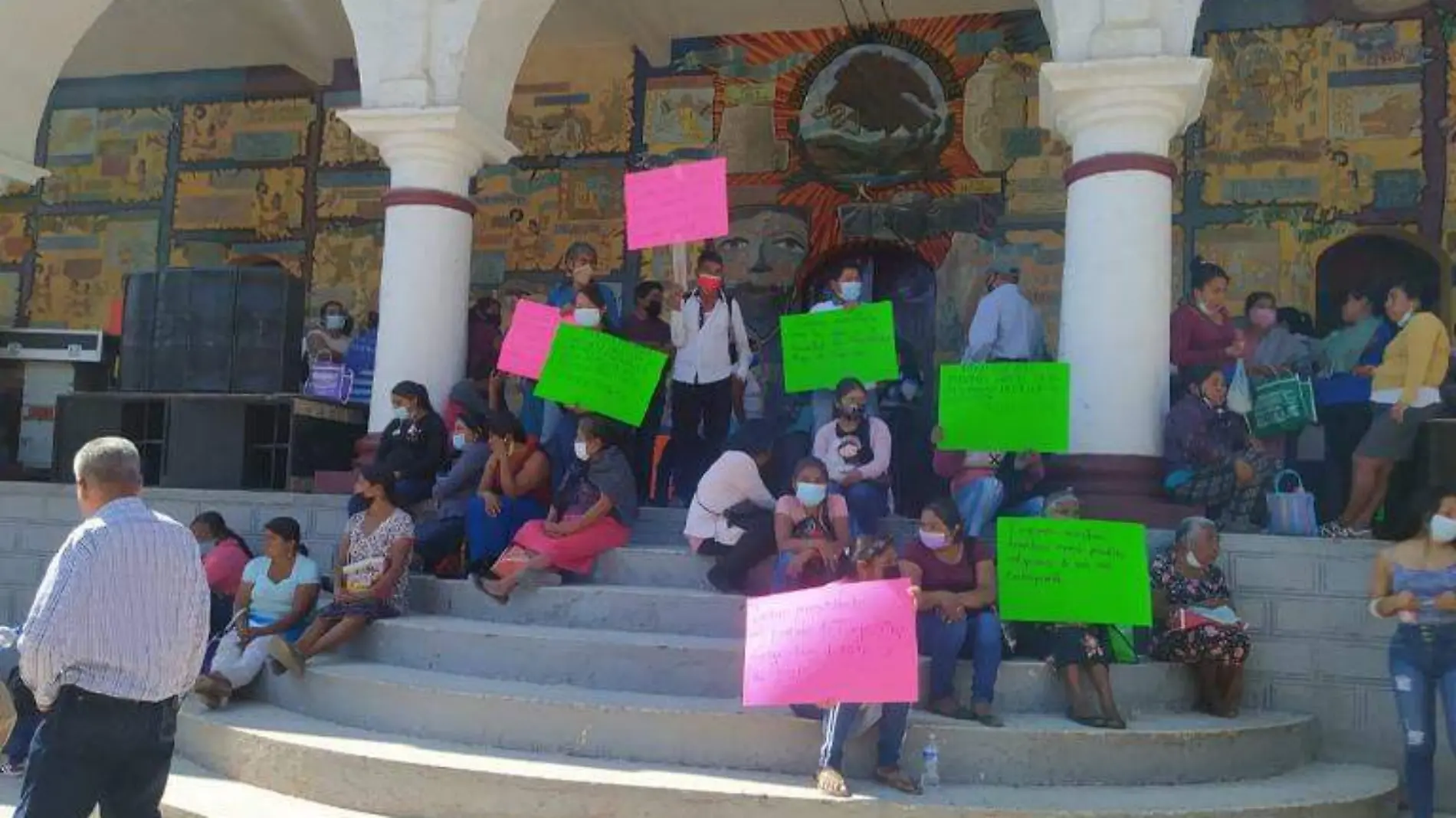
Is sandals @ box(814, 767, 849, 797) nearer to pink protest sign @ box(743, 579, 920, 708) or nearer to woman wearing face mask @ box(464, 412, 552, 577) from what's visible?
pink protest sign @ box(743, 579, 920, 708)

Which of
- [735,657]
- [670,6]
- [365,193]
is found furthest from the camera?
[365,193]

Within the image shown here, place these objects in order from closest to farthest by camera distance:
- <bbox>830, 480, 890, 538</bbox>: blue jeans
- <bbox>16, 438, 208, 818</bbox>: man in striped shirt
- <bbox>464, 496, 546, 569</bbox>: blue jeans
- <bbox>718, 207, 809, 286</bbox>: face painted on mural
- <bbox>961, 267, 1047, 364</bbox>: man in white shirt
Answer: <bbox>16, 438, 208, 818</bbox>: man in striped shirt → <bbox>830, 480, 890, 538</bbox>: blue jeans → <bbox>464, 496, 546, 569</bbox>: blue jeans → <bbox>961, 267, 1047, 364</bbox>: man in white shirt → <bbox>718, 207, 809, 286</bbox>: face painted on mural

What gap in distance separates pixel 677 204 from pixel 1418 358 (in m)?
4.47

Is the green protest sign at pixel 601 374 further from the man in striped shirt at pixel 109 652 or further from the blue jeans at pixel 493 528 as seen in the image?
the man in striped shirt at pixel 109 652

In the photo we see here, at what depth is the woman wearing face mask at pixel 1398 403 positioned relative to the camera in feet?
24.1

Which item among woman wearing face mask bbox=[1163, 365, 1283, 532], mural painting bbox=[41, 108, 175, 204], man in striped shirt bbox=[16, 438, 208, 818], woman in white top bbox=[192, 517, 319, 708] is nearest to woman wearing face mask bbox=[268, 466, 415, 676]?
woman in white top bbox=[192, 517, 319, 708]

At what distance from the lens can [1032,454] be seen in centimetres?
775

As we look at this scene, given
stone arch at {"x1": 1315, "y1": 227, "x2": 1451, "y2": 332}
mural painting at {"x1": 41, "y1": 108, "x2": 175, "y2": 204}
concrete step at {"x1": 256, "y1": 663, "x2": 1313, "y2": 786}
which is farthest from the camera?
mural painting at {"x1": 41, "y1": 108, "x2": 175, "y2": 204}

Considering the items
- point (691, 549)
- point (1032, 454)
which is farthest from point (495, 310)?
point (1032, 454)

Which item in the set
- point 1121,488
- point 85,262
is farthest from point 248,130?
point 1121,488

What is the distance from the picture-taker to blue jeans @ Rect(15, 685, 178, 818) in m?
3.86

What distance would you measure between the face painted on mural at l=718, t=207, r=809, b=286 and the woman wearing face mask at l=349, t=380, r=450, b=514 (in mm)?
4644

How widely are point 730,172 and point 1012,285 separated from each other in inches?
201

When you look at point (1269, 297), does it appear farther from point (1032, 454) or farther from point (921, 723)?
point (921, 723)
